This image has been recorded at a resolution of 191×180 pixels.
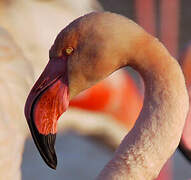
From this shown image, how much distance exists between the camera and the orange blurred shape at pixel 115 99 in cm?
384

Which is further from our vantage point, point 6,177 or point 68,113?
point 68,113

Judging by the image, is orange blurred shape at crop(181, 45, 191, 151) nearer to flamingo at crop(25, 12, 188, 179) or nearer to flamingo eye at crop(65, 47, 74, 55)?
flamingo at crop(25, 12, 188, 179)

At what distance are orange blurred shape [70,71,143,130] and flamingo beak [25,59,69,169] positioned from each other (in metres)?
1.76

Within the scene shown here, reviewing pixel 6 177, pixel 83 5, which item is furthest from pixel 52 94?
pixel 83 5

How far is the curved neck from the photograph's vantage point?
78.6 inches

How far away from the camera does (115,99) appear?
392cm

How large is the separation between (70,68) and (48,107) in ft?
0.38

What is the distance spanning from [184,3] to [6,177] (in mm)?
5716

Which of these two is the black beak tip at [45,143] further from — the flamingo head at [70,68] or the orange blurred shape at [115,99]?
the orange blurred shape at [115,99]

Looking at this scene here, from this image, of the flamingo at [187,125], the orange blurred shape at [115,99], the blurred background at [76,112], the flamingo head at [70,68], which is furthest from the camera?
the orange blurred shape at [115,99]

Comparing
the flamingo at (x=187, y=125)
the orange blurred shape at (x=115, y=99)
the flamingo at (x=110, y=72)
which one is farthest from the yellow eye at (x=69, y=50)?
the orange blurred shape at (x=115, y=99)

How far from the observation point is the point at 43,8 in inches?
155

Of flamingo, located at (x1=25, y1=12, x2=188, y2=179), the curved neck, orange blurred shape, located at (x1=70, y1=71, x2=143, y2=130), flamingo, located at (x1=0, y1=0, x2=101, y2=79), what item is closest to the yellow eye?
flamingo, located at (x1=25, y1=12, x2=188, y2=179)

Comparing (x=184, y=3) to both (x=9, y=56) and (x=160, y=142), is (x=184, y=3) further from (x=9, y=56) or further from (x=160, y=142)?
(x=160, y=142)
